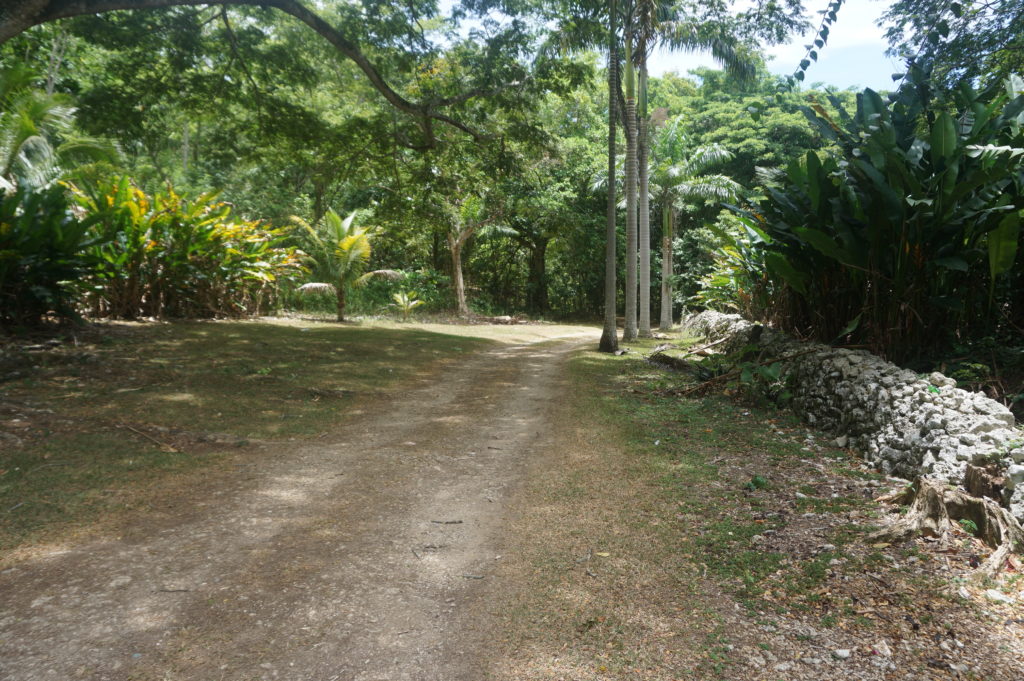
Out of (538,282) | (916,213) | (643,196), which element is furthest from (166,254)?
(538,282)

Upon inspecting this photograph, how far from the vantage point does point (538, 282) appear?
29.3 metres

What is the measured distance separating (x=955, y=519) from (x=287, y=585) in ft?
12.0

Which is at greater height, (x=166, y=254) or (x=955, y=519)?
(x=166, y=254)

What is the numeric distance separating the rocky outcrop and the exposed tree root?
0.13m

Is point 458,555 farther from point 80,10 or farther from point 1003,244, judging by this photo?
point 80,10

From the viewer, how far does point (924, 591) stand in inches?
106

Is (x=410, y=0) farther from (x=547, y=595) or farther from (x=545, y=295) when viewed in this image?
(x=545, y=295)

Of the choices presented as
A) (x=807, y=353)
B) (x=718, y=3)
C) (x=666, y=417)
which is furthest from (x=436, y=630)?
(x=718, y=3)

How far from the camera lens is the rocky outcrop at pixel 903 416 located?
3.50 m

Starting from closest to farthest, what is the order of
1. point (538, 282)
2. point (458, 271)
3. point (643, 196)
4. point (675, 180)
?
point (643, 196) < point (675, 180) < point (458, 271) < point (538, 282)

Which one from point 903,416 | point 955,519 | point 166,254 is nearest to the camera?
point 955,519

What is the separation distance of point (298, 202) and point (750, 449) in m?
23.9

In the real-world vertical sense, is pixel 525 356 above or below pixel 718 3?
below

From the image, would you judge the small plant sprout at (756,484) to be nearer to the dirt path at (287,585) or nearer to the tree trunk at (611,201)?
the dirt path at (287,585)
